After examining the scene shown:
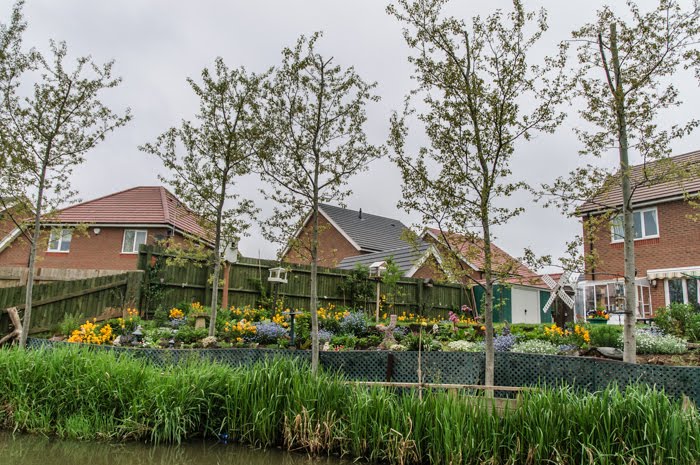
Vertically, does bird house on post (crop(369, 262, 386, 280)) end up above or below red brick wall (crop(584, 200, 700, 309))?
below

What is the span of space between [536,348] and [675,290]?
11.1m

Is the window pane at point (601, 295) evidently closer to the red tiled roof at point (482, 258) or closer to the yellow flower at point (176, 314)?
the red tiled roof at point (482, 258)

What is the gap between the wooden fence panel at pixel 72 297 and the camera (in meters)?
10.8

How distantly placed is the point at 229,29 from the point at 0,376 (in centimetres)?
696

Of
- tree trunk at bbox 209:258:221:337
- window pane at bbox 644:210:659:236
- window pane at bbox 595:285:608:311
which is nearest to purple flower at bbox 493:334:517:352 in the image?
tree trunk at bbox 209:258:221:337

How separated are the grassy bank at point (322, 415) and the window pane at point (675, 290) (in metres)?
13.6

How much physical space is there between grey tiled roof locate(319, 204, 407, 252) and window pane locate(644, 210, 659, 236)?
11.8 metres

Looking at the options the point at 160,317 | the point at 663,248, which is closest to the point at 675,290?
the point at 663,248

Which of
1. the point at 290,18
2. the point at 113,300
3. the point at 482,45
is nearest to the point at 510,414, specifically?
the point at 482,45

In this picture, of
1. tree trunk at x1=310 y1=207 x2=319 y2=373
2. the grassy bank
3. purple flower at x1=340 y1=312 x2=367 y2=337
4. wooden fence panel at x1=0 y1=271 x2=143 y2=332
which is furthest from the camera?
purple flower at x1=340 y1=312 x2=367 y2=337

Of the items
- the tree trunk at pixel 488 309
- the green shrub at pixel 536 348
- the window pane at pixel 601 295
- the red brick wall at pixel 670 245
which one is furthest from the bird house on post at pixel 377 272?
the tree trunk at pixel 488 309

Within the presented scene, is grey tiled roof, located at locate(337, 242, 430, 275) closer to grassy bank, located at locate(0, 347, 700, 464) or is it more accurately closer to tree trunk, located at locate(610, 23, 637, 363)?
tree trunk, located at locate(610, 23, 637, 363)

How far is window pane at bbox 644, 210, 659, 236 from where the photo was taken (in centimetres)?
1781

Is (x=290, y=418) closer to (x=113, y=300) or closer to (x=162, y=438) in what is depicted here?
(x=162, y=438)
